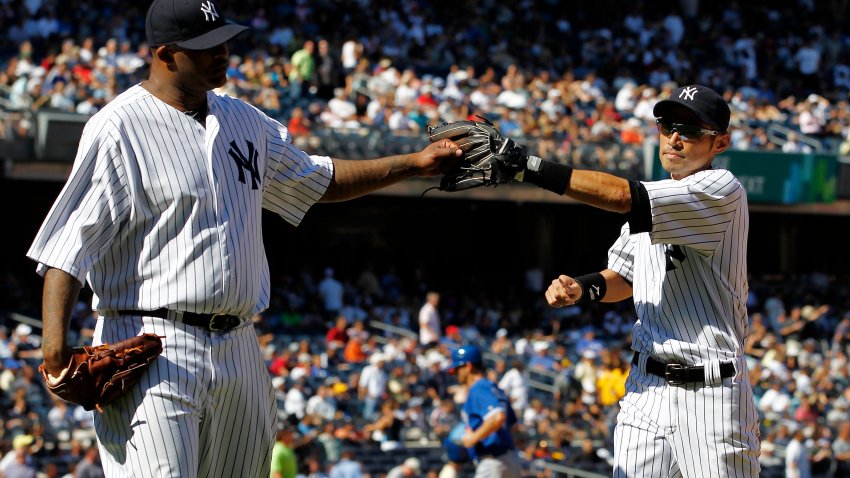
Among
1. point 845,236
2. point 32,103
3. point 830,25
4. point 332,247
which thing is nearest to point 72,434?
point 32,103

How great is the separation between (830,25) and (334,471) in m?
18.6

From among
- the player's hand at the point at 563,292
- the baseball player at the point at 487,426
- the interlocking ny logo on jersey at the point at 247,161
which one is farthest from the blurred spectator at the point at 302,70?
the interlocking ny logo on jersey at the point at 247,161

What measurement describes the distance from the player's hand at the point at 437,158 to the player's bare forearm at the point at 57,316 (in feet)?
3.94

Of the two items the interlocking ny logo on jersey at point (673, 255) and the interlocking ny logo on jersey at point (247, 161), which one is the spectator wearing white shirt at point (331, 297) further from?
the interlocking ny logo on jersey at point (247, 161)

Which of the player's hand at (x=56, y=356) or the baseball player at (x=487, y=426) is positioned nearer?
the player's hand at (x=56, y=356)

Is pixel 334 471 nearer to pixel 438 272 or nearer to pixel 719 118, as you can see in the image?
pixel 719 118

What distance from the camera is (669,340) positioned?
4.39 m

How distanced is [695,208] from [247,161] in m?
1.42

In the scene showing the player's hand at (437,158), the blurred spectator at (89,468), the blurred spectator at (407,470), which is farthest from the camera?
the blurred spectator at (407,470)

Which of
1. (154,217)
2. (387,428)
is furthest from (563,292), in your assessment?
(387,428)

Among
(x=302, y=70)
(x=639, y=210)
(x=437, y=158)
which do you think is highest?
(x=302, y=70)

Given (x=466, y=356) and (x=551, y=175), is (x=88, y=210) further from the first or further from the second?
(x=466, y=356)

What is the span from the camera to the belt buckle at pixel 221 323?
3486 millimetres

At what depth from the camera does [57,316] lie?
3299 mm
